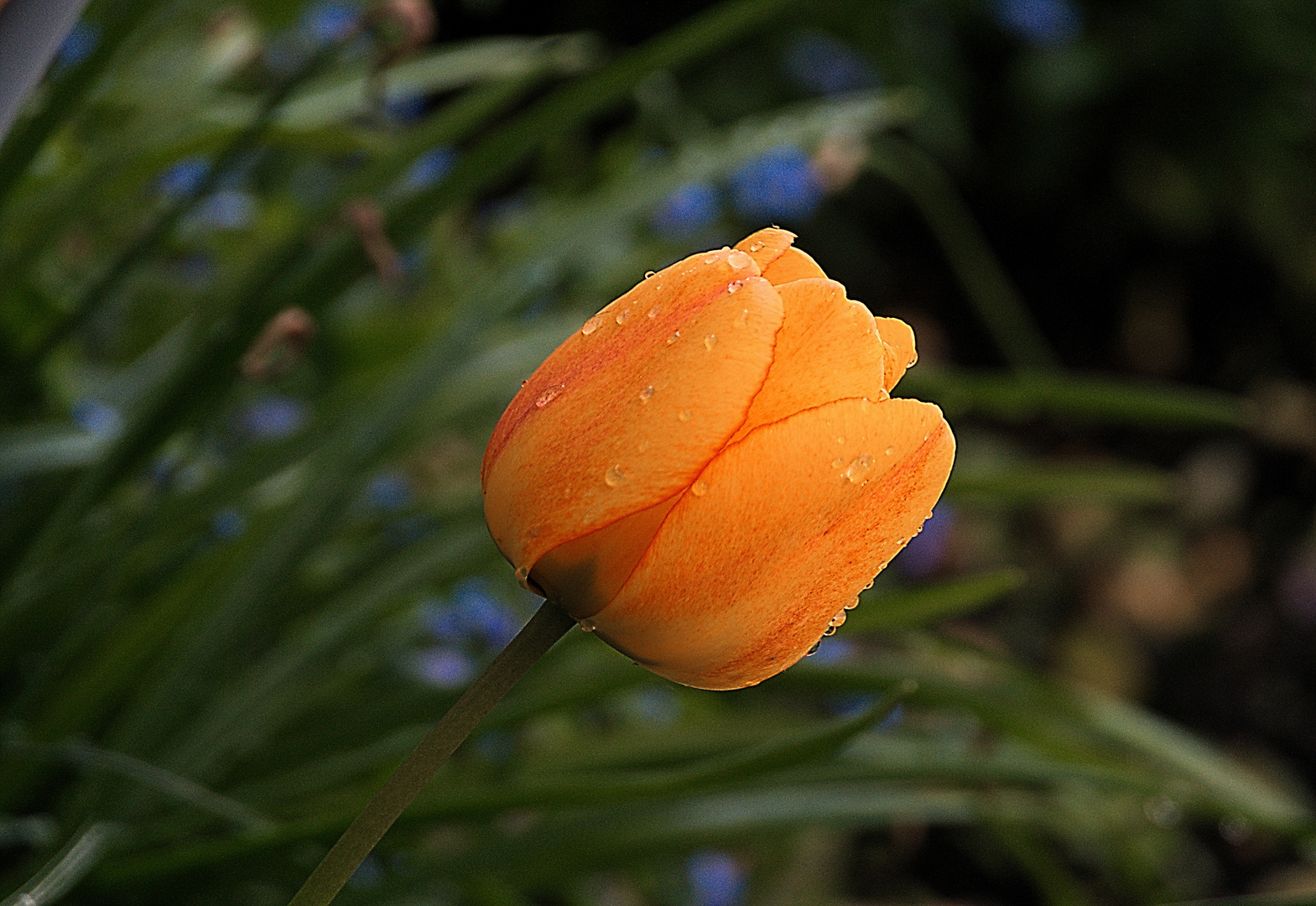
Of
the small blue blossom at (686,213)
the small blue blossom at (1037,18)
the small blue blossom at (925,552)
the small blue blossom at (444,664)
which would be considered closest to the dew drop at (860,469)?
the small blue blossom at (444,664)

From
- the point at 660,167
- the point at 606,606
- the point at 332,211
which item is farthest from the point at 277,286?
the point at 606,606

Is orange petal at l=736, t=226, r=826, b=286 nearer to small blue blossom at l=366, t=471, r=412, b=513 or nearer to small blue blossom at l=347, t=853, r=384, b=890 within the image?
small blue blossom at l=347, t=853, r=384, b=890

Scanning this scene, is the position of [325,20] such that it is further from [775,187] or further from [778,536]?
[778,536]

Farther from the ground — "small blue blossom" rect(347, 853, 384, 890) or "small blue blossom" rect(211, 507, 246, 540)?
"small blue blossom" rect(211, 507, 246, 540)

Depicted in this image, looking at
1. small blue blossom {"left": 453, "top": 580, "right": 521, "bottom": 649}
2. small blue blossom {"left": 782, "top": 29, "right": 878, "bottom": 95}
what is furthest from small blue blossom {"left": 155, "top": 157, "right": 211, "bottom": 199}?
small blue blossom {"left": 782, "top": 29, "right": 878, "bottom": 95}

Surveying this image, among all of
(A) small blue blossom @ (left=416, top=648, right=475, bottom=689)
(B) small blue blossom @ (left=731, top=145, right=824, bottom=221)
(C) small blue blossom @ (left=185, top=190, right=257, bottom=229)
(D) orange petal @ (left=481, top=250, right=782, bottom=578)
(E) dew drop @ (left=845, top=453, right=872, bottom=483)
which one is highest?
(D) orange petal @ (left=481, top=250, right=782, bottom=578)

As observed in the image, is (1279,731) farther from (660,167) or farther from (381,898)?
(381,898)
